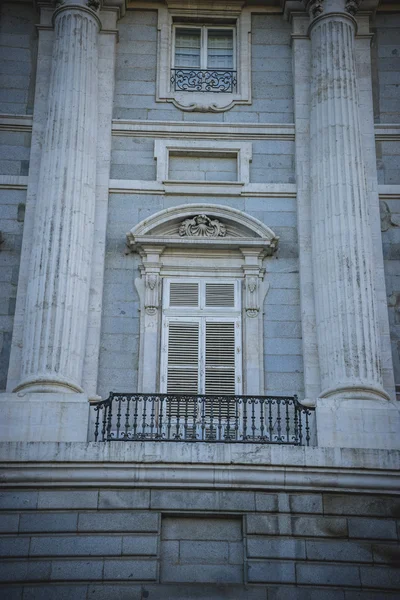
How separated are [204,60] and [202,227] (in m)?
4.20

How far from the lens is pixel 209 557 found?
1672cm

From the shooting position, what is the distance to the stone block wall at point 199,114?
21969 millimetres

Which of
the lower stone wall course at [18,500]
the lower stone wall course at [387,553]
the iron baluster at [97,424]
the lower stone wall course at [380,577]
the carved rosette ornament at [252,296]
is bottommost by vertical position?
the lower stone wall course at [380,577]

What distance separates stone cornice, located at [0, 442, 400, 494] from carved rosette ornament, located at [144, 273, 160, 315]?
344cm

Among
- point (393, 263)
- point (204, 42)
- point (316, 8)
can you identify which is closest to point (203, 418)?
point (393, 263)

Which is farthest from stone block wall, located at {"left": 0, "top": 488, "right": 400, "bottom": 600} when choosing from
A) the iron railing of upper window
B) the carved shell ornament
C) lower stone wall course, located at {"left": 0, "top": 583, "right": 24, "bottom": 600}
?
the iron railing of upper window

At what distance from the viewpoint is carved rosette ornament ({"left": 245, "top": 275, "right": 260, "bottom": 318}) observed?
1998 centimetres

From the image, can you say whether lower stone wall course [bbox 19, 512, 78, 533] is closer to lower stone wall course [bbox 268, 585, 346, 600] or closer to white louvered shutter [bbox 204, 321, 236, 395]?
lower stone wall course [bbox 268, 585, 346, 600]

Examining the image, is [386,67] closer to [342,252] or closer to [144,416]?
[342,252]

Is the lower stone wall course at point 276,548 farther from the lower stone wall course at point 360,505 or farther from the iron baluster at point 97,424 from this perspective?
the iron baluster at point 97,424

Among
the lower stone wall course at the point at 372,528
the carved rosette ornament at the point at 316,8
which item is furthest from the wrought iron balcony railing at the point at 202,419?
the carved rosette ornament at the point at 316,8

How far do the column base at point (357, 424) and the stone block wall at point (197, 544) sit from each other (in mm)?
1015

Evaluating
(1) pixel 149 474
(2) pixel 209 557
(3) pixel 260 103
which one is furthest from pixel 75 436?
(3) pixel 260 103

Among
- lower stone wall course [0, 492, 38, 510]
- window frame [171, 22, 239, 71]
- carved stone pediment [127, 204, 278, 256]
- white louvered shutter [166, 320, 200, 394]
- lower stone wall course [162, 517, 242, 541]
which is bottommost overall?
lower stone wall course [162, 517, 242, 541]
